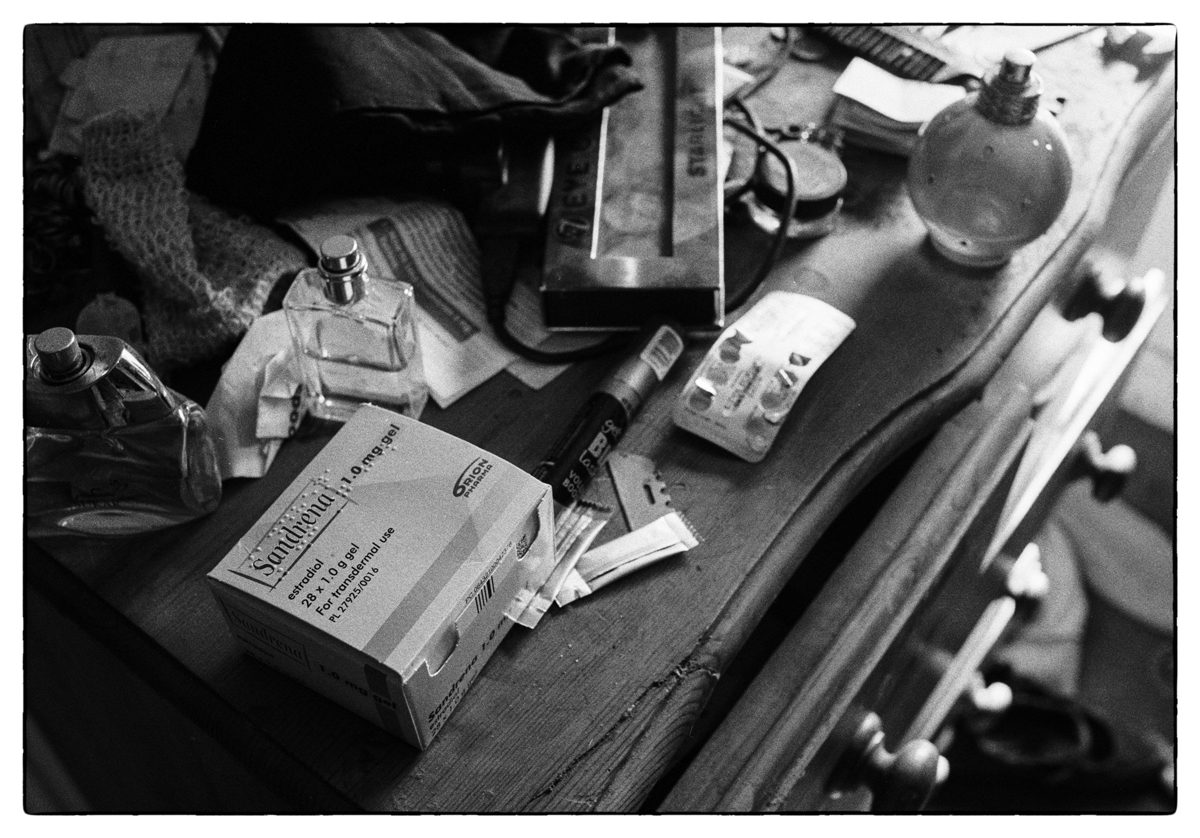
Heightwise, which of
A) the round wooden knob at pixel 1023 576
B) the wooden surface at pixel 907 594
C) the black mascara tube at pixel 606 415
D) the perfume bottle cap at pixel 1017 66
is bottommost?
the round wooden knob at pixel 1023 576

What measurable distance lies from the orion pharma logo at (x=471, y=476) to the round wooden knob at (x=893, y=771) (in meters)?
0.30

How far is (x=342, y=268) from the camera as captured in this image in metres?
0.56

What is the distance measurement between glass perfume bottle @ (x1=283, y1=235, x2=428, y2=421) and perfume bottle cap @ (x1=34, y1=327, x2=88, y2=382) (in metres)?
0.11

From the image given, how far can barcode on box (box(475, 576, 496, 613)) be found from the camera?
480mm

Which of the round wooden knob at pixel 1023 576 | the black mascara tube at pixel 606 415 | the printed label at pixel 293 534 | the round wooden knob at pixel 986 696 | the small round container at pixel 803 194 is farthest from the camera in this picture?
the round wooden knob at pixel 986 696

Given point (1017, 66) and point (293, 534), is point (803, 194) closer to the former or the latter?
point (1017, 66)

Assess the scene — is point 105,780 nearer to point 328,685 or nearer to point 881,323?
point 328,685

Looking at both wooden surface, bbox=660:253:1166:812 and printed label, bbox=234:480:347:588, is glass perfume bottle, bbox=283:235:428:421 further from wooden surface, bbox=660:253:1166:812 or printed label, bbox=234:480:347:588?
wooden surface, bbox=660:253:1166:812

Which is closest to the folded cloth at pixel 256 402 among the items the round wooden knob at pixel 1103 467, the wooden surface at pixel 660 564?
the wooden surface at pixel 660 564

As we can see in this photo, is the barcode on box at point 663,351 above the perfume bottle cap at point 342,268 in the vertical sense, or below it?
below

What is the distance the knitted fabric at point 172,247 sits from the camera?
61cm

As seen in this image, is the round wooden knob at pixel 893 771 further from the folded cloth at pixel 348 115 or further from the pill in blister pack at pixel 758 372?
the folded cloth at pixel 348 115

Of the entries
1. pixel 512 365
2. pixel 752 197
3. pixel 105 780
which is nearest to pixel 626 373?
pixel 512 365

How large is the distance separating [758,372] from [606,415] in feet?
0.29
